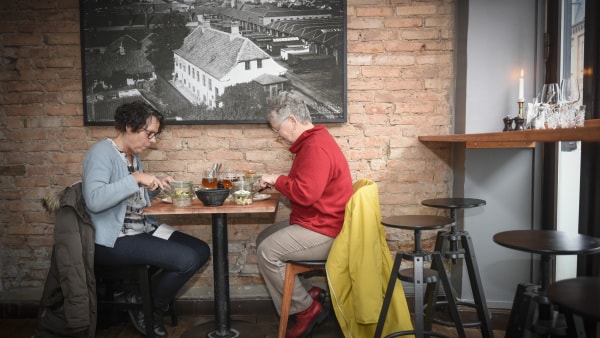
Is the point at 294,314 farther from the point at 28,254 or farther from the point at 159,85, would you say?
the point at 28,254

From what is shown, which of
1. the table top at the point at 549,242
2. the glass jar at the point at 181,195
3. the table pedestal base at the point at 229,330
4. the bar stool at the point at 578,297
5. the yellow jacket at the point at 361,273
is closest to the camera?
the bar stool at the point at 578,297

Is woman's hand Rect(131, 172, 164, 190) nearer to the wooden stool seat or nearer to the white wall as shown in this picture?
the wooden stool seat

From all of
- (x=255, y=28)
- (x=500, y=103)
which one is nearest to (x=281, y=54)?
(x=255, y=28)

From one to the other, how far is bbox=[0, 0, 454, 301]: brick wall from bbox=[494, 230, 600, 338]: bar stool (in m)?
1.61

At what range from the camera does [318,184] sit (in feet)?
8.34

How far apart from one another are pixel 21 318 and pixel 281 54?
8.60 feet

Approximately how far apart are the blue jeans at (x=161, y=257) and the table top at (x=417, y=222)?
1226 mm

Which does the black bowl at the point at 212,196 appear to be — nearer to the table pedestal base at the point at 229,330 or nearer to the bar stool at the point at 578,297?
the table pedestal base at the point at 229,330

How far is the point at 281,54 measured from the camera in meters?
3.25

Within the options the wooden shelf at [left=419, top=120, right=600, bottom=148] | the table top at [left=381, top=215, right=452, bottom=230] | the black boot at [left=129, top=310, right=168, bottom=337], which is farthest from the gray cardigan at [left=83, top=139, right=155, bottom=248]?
the wooden shelf at [left=419, top=120, right=600, bottom=148]

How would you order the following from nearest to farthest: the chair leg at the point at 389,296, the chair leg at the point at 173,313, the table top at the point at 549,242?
the table top at the point at 549,242 → the chair leg at the point at 389,296 → the chair leg at the point at 173,313

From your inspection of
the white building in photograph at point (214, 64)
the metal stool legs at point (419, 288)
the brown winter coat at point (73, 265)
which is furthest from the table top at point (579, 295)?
the white building in photograph at point (214, 64)

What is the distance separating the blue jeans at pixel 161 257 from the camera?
105 inches

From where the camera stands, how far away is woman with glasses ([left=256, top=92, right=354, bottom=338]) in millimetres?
2564
